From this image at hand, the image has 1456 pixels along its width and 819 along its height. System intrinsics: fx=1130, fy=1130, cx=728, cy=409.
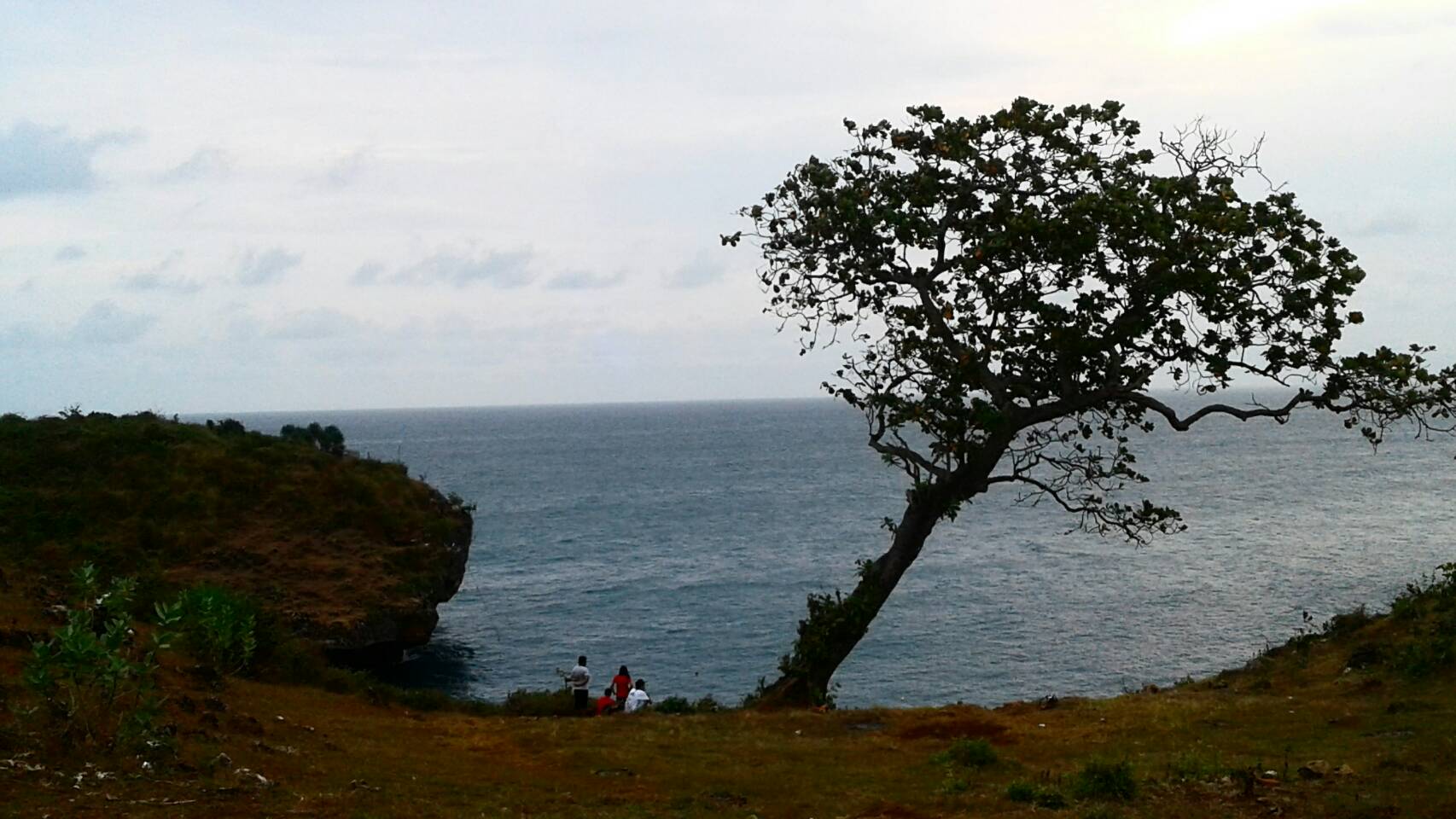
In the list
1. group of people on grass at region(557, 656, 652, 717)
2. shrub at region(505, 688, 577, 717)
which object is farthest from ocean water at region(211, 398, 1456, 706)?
group of people on grass at region(557, 656, 652, 717)

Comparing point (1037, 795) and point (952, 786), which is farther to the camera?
point (952, 786)

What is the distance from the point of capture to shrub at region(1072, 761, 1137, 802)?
12.7m

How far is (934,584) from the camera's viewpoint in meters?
64.1

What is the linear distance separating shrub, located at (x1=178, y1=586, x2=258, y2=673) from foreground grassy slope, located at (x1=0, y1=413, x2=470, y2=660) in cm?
1589

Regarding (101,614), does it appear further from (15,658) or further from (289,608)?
(289,608)

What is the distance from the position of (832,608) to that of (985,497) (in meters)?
94.6

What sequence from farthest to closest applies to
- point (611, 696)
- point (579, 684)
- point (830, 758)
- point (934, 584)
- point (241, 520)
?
1. point (934, 584)
2. point (241, 520)
3. point (611, 696)
4. point (579, 684)
5. point (830, 758)

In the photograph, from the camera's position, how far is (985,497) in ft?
380

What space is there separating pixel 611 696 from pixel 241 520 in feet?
94.6

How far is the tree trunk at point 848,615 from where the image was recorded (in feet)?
79.1

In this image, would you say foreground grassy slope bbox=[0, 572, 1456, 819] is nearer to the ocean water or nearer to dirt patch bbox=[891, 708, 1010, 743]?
dirt patch bbox=[891, 708, 1010, 743]

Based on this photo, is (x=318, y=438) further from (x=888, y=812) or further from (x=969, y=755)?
(x=888, y=812)

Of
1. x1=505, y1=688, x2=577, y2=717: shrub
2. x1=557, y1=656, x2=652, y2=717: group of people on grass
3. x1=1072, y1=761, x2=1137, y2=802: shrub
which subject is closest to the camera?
x1=1072, y1=761, x2=1137, y2=802: shrub

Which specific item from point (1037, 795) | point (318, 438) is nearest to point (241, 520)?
point (318, 438)
